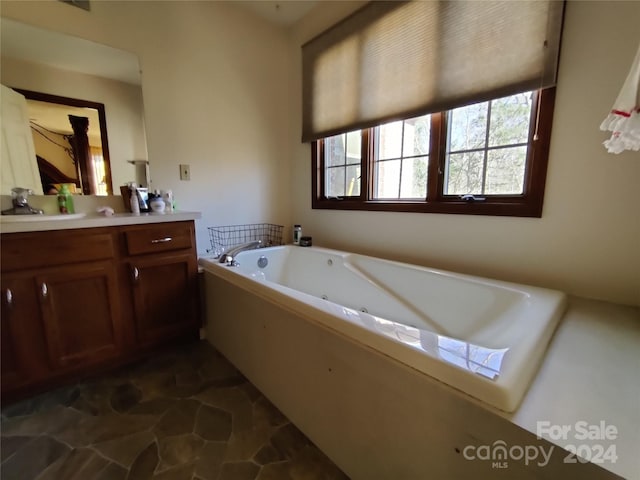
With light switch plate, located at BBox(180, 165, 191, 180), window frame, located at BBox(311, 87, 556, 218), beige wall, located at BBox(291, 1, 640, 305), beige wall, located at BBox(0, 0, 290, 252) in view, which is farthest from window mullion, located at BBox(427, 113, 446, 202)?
light switch plate, located at BBox(180, 165, 191, 180)

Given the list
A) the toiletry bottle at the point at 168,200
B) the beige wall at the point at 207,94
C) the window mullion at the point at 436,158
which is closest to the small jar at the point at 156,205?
the toiletry bottle at the point at 168,200

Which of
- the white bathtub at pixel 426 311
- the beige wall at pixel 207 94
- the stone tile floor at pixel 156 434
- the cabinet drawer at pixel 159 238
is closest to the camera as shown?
the white bathtub at pixel 426 311

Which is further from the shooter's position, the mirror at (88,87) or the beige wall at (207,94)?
the beige wall at (207,94)

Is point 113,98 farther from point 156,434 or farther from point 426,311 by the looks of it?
point 426,311

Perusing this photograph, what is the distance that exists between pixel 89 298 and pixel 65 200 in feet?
2.15

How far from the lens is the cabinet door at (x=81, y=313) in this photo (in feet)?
4.44

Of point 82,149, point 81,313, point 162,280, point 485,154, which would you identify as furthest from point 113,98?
point 485,154

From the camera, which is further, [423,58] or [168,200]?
[168,200]

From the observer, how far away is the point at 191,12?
6.40ft

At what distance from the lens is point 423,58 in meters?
1.56

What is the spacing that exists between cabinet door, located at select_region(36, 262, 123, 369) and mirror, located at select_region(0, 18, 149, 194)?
2.05 ft

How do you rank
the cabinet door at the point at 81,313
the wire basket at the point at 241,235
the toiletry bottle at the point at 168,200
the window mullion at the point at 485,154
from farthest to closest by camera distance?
1. the wire basket at the point at 241,235
2. the toiletry bottle at the point at 168,200
3. the window mullion at the point at 485,154
4. the cabinet door at the point at 81,313

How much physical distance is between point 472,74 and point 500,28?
0.65ft

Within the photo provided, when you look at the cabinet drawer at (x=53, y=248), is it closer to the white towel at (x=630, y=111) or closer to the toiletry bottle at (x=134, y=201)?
the toiletry bottle at (x=134, y=201)
